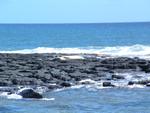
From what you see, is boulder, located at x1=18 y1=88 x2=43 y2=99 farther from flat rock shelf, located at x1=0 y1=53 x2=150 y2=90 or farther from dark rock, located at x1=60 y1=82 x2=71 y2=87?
dark rock, located at x1=60 y1=82 x2=71 y2=87

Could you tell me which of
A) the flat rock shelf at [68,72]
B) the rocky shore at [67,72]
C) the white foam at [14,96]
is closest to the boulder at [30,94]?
the white foam at [14,96]

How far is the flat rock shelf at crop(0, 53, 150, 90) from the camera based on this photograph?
113ft

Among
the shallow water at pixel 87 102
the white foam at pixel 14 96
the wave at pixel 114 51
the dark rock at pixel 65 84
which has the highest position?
the wave at pixel 114 51

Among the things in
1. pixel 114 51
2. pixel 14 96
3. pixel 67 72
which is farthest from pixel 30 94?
pixel 114 51

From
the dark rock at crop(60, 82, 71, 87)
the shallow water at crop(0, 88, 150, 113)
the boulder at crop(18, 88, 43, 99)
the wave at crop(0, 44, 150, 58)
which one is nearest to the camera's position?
the shallow water at crop(0, 88, 150, 113)

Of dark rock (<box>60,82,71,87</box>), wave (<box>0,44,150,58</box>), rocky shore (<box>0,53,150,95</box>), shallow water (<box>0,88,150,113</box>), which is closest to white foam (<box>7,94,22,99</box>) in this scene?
shallow water (<box>0,88,150,113</box>)

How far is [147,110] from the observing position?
25.3 metres

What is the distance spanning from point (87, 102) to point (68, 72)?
487 inches

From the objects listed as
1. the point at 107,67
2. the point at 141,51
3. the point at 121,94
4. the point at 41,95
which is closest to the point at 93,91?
the point at 121,94

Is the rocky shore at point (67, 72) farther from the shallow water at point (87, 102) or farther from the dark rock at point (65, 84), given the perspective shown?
the shallow water at point (87, 102)

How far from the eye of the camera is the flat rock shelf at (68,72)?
34531 millimetres

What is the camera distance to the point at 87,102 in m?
27.8

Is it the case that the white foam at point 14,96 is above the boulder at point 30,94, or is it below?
below

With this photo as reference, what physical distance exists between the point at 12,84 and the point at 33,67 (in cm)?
832
